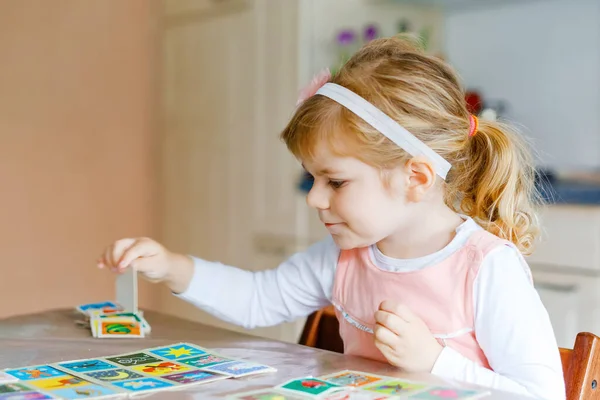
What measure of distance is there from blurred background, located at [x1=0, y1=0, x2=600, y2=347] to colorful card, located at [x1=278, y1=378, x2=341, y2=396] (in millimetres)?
1747

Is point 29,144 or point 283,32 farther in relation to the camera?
point 29,144

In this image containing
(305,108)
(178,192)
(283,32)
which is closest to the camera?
(305,108)

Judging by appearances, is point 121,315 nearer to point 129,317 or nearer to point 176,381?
point 129,317

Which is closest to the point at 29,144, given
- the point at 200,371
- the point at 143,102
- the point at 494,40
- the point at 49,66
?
the point at 49,66

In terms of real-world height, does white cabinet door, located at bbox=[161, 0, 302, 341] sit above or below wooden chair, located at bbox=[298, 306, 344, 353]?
above

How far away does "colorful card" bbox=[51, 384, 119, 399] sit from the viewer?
33.6 inches

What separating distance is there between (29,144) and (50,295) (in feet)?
1.85

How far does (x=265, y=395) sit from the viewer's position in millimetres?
858

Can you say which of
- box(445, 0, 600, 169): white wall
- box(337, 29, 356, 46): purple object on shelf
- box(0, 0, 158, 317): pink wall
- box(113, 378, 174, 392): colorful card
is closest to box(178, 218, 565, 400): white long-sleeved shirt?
box(113, 378, 174, 392): colorful card

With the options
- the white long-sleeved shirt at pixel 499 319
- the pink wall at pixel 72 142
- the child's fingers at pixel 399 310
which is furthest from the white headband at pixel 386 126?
the pink wall at pixel 72 142

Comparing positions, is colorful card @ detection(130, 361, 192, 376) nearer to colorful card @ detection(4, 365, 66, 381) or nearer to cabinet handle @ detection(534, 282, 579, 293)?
colorful card @ detection(4, 365, 66, 381)

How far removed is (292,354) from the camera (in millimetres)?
1083

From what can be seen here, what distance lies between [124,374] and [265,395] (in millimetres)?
190

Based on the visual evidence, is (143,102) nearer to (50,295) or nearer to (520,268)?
(50,295)
